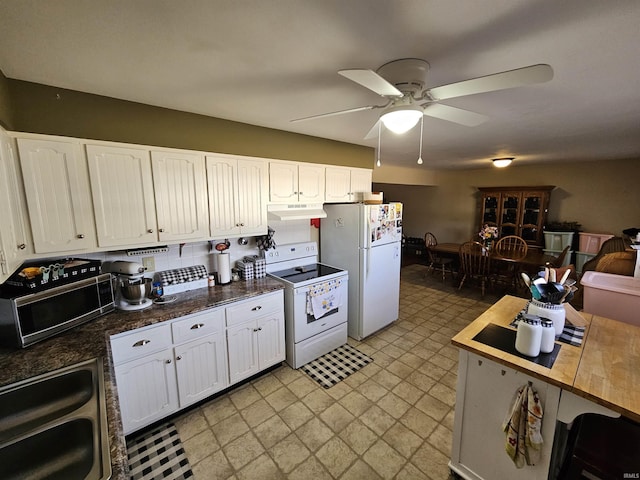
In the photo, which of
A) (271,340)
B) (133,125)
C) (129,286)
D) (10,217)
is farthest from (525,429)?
(133,125)

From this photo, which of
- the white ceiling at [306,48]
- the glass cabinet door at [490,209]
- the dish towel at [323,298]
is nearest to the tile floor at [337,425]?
the dish towel at [323,298]

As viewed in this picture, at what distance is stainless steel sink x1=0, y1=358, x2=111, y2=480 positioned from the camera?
0.98 m

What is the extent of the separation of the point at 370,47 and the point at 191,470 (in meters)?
2.65

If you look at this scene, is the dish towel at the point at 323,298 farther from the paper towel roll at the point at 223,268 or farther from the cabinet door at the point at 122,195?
the cabinet door at the point at 122,195

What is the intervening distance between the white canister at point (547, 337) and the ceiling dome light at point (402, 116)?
4.12 feet

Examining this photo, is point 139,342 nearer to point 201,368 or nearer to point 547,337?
point 201,368

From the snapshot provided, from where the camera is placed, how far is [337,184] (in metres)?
3.23

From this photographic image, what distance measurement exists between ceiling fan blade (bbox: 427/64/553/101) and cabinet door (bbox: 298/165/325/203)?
1.73 metres

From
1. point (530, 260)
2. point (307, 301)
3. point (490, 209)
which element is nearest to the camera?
point (307, 301)

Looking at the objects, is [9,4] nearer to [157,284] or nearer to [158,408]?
[157,284]

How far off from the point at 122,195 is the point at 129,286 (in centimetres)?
66

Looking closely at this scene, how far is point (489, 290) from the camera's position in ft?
16.5

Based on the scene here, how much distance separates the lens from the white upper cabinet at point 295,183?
8.84 ft

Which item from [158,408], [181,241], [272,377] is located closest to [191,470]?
[158,408]
